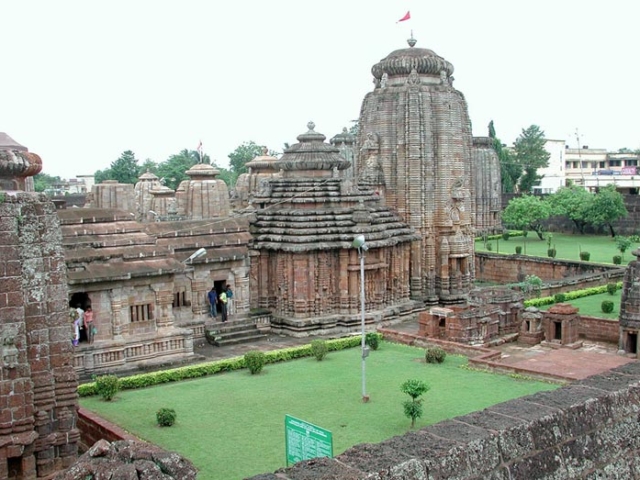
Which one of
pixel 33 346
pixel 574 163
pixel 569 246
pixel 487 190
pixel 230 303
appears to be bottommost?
pixel 230 303

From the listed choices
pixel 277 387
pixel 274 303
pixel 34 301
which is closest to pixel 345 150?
pixel 274 303

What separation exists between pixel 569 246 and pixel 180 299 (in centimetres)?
3098

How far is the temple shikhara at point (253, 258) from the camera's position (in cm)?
1202

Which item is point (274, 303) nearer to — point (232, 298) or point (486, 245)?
point (232, 298)

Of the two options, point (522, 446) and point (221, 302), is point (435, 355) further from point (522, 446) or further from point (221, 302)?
point (522, 446)

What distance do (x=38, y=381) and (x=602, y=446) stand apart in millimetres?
9080

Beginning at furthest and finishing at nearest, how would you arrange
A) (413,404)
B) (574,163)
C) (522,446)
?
(574,163), (413,404), (522,446)


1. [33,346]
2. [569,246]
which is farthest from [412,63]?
[569,246]

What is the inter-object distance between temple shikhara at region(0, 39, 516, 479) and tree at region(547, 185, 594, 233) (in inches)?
900

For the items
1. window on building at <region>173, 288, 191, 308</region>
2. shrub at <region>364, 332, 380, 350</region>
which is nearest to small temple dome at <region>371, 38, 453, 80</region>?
shrub at <region>364, 332, 380, 350</region>

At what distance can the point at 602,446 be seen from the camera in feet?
20.1

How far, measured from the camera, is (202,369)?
19547 millimetres

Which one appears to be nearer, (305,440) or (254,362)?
(305,440)

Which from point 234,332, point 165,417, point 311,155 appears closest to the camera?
point 165,417
